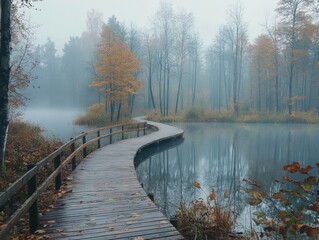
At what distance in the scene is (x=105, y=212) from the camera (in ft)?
18.7

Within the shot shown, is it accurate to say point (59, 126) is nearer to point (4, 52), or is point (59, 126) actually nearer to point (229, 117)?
point (229, 117)

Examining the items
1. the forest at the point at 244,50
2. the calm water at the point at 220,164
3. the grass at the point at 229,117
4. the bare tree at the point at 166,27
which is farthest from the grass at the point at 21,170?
the bare tree at the point at 166,27

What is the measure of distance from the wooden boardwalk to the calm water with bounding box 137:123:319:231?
1478 millimetres

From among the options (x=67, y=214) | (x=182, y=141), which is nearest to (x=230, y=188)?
(x=67, y=214)

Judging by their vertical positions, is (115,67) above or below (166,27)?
below

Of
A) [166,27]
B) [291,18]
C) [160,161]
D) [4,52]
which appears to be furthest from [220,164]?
[166,27]

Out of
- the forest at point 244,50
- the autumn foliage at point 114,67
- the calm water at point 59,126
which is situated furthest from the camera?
the forest at point 244,50

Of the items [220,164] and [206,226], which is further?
[220,164]

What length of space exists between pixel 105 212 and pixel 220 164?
31.0ft

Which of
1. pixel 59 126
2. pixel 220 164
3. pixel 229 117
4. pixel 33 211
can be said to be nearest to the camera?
pixel 33 211

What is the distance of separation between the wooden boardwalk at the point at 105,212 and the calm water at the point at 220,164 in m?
1.48

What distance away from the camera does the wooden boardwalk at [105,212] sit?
4.73 meters

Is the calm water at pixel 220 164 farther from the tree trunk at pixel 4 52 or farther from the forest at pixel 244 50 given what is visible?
the forest at pixel 244 50

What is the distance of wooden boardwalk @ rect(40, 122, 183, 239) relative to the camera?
4.73m
